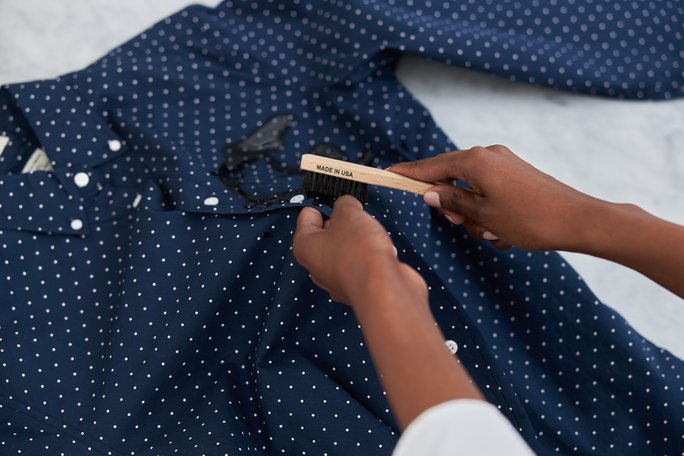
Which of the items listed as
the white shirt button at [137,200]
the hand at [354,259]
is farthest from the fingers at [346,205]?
the white shirt button at [137,200]

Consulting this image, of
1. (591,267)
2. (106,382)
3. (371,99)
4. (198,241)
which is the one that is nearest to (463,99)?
(371,99)

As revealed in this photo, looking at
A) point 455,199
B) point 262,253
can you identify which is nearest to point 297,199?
point 262,253

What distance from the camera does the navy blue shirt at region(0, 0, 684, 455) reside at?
27.5 inches

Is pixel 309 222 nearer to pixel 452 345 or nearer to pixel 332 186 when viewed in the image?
pixel 332 186

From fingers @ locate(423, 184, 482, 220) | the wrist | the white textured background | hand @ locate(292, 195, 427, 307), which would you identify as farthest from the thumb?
the white textured background

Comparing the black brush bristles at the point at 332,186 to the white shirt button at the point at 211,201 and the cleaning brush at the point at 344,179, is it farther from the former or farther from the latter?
the white shirt button at the point at 211,201

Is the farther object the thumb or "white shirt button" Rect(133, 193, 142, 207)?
"white shirt button" Rect(133, 193, 142, 207)

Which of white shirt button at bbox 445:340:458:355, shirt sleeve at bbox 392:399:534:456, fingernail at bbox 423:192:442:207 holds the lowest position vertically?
white shirt button at bbox 445:340:458:355

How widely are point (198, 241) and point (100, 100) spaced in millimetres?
205

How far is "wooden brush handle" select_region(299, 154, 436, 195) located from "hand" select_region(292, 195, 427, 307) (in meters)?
0.07

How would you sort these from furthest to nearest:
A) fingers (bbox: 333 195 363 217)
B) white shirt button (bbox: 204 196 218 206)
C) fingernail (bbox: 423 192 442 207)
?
white shirt button (bbox: 204 196 218 206), fingernail (bbox: 423 192 442 207), fingers (bbox: 333 195 363 217)

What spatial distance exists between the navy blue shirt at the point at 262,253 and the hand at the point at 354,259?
15 cm

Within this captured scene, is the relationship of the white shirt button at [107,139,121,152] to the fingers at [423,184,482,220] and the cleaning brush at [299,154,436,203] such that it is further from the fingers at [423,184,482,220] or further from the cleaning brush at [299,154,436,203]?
the fingers at [423,184,482,220]

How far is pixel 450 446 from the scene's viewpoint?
1.26 ft
